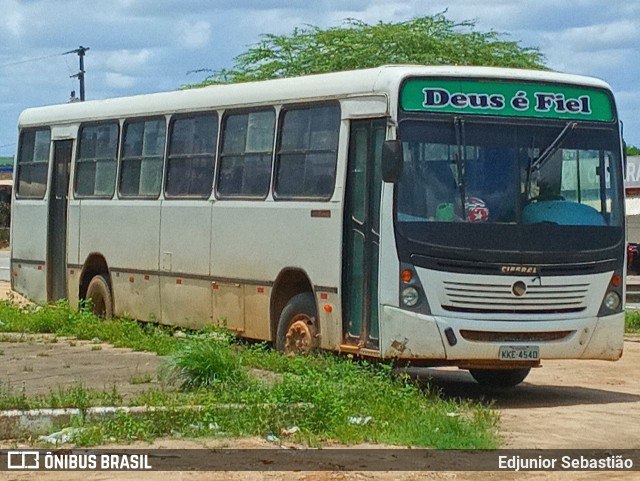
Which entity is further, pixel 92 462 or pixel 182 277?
pixel 182 277

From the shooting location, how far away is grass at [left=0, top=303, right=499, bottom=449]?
1068 centimetres

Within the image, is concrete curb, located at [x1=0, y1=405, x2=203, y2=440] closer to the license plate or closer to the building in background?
the license plate

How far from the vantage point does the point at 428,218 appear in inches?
534

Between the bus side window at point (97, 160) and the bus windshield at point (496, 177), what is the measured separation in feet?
23.7

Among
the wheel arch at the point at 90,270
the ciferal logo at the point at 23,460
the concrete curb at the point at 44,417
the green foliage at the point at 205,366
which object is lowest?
the ciferal logo at the point at 23,460

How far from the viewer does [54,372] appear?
14.1 meters

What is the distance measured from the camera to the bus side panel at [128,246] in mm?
18719

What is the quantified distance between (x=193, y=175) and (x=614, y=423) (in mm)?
7135

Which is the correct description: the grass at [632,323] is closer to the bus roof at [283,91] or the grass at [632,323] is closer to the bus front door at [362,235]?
the bus roof at [283,91]

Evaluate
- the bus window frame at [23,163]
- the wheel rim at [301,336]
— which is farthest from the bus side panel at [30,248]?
the wheel rim at [301,336]

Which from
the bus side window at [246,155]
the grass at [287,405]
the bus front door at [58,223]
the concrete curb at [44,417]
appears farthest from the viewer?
the bus front door at [58,223]

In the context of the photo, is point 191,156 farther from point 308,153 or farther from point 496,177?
point 496,177

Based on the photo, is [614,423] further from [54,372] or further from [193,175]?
[193,175]

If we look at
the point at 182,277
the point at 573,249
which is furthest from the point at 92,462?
the point at 182,277
